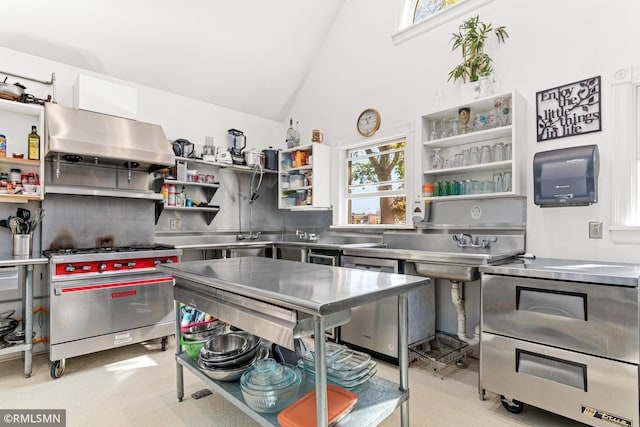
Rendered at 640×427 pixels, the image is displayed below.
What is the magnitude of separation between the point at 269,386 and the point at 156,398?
1.28 metres

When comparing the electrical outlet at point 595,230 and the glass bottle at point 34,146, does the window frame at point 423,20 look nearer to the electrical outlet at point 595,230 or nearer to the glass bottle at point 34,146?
the electrical outlet at point 595,230

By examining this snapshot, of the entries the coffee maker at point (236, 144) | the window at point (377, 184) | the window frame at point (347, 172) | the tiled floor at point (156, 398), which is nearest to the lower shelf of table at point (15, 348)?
the tiled floor at point (156, 398)

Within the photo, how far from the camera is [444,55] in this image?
3.76 metres

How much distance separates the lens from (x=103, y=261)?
3.17m

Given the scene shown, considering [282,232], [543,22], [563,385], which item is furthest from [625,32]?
[282,232]

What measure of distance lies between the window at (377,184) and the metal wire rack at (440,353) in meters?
1.40

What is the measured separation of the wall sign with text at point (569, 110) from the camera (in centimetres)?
279

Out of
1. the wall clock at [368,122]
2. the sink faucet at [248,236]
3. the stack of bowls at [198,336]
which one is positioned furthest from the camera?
the sink faucet at [248,236]

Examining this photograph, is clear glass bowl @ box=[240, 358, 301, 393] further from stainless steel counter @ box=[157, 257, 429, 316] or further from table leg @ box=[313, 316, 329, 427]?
stainless steel counter @ box=[157, 257, 429, 316]

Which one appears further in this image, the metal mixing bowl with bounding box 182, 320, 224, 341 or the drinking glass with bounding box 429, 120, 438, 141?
the drinking glass with bounding box 429, 120, 438, 141

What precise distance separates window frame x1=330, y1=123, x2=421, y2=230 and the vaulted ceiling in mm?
1606

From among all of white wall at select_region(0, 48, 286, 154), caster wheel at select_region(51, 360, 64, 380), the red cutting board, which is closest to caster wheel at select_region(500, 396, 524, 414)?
the red cutting board

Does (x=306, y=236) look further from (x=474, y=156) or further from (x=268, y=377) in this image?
(x=268, y=377)

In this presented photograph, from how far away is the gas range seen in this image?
298 cm
